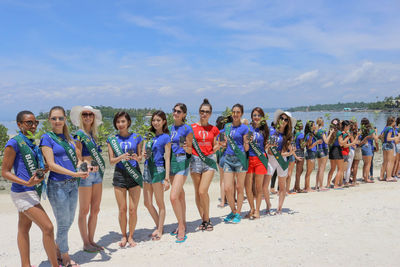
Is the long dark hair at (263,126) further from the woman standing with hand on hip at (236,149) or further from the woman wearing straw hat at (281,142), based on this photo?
the woman standing with hand on hip at (236,149)

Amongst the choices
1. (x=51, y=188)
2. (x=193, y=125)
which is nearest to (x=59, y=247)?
(x=51, y=188)

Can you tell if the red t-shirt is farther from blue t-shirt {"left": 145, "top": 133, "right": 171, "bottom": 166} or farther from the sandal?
the sandal

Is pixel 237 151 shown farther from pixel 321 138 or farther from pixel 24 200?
pixel 321 138

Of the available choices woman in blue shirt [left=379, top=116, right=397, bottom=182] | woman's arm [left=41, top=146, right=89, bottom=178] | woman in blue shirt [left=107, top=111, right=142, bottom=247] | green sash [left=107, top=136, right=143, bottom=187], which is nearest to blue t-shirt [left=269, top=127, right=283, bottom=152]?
woman in blue shirt [left=107, top=111, right=142, bottom=247]

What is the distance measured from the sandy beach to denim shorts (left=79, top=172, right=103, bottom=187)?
113 cm

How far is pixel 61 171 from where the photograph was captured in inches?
142

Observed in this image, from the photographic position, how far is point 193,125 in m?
5.43

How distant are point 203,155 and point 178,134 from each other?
0.59 m

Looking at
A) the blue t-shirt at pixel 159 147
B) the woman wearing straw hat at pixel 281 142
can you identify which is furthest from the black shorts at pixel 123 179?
the woman wearing straw hat at pixel 281 142

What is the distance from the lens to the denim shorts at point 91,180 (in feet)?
14.3

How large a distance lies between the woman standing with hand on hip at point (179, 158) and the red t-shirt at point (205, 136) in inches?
9.6

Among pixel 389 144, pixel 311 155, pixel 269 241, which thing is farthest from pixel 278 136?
pixel 389 144

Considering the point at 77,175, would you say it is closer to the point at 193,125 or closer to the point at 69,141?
the point at 69,141

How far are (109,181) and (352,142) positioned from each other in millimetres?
9519
